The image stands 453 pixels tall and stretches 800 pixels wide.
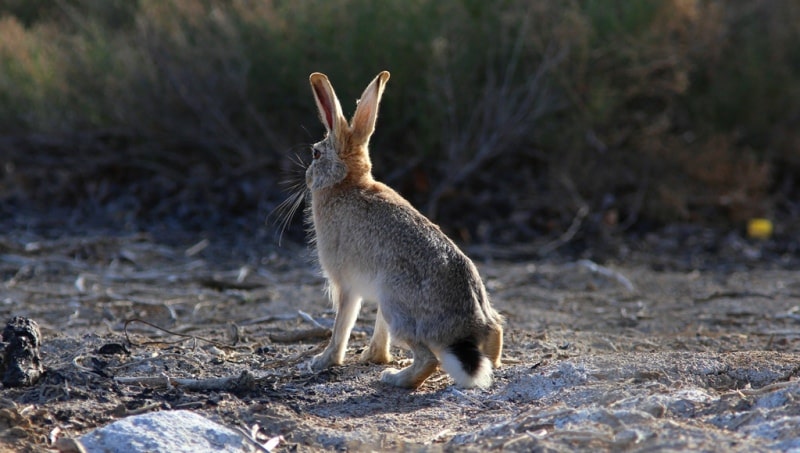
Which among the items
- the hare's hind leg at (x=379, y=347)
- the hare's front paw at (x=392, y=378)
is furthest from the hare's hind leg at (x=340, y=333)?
the hare's front paw at (x=392, y=378)

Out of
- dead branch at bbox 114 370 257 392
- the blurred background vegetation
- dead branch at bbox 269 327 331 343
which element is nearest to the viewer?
dead branch at bbox 114 370 257 392

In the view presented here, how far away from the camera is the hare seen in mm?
4797

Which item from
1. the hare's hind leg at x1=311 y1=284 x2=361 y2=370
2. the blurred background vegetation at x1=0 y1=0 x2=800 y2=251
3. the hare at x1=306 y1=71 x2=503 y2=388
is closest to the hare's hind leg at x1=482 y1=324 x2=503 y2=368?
the hare at x1=306 y1=71 x2=503 y2=388

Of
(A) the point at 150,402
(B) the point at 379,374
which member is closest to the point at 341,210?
(B) the point at 379,374

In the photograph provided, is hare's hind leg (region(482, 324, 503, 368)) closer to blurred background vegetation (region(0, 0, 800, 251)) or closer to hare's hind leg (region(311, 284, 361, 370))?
hare's hind leg (region(311, 284, 361, 370))

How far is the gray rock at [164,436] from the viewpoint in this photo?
12.7 feet

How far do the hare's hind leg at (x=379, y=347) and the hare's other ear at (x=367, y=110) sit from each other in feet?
3.16

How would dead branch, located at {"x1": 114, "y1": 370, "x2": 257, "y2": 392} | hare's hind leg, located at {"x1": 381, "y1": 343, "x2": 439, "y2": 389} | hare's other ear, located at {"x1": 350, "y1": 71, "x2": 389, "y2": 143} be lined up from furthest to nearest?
hare's other ear, located at {"x1": 350, "y1": 71, "x2": 389, "y2": 143} → hare's hind leg, located at {"x1": 381, "y1": 343, "x2": 439, "y2": 389} → dead branch, located at {"x1": 114, "y1": 370, "x2": 257, "y2": 392}

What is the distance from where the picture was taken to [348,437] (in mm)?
4164

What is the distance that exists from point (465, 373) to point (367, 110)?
1.52 m

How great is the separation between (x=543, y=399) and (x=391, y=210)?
47.9 inches

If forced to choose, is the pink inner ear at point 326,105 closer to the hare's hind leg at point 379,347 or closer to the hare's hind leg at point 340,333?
the hare's hind leg at point 340,333

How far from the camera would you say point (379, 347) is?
536 centimetres

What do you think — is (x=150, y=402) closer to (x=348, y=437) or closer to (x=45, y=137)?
(x=348, y=437)
